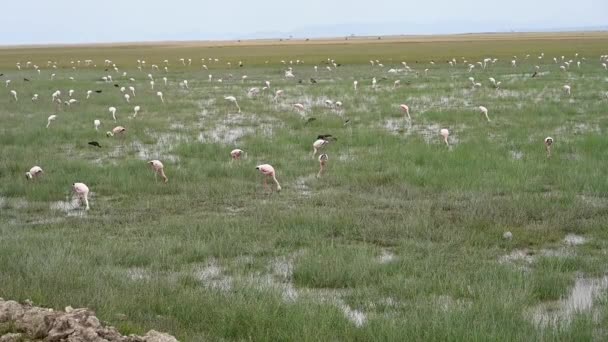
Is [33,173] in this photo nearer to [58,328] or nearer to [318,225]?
[318,225]

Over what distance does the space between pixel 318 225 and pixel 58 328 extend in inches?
221

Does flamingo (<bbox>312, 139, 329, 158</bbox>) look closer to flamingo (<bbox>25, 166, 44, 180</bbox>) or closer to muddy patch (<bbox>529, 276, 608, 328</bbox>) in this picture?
flamingo (<bbox>25, 166, 44, 180</bbox>)

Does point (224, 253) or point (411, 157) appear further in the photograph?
point (411, 157)

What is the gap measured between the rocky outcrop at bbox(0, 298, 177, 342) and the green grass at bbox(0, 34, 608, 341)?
0.80 metres

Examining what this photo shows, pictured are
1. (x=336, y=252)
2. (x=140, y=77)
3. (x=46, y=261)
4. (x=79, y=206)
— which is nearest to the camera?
(x=46, y=261)

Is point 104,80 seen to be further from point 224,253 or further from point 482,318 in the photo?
point 482,318

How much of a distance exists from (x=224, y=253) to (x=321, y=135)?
9.83m

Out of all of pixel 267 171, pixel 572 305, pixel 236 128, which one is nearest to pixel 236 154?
pixel 267 171

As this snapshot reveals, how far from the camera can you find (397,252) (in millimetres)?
9797

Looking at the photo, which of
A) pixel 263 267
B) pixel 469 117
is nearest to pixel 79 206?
pixel 263 267

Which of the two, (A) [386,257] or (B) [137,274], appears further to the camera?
(A) [386,257]

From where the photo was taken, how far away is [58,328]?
5.95 m

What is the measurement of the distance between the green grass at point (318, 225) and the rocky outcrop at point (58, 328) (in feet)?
2.63

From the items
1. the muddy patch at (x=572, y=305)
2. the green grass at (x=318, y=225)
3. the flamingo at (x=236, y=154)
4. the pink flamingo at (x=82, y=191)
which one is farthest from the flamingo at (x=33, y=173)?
the muddy patch at (x=572, y=305)
